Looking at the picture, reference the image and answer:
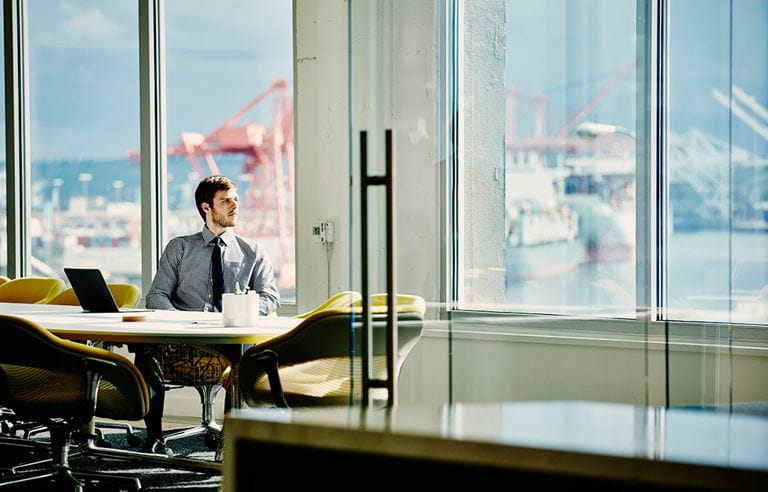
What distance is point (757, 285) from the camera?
2660 mm

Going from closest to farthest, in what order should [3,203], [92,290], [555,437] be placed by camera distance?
[555,437] → [92,290] → [3,203]

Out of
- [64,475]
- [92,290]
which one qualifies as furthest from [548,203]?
[92,290]

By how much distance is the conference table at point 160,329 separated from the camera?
12.7ft

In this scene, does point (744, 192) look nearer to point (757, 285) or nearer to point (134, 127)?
point (757, 285)

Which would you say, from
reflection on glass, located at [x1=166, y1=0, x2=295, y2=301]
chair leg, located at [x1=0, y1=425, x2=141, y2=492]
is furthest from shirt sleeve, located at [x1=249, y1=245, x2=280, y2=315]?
chair leg, located at [x1=0, y1=425, x2=141, y2=492]

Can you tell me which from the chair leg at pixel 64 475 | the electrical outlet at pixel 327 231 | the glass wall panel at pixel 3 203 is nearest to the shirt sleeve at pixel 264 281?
the electrical outlet at pixel 327 231

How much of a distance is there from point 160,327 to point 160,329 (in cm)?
10

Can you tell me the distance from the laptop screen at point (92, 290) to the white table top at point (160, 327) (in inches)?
3.3

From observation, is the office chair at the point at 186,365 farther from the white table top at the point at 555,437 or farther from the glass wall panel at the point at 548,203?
the white table top at the point at 555,437

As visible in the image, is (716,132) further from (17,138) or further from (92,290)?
(17,138)

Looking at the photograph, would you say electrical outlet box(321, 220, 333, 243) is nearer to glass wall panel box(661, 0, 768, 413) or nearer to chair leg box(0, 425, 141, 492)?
chair leg box(0, 425, 141, 492)

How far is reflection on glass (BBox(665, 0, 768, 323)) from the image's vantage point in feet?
8.54

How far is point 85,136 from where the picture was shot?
7.32 m

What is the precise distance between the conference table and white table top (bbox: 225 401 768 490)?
254cm
